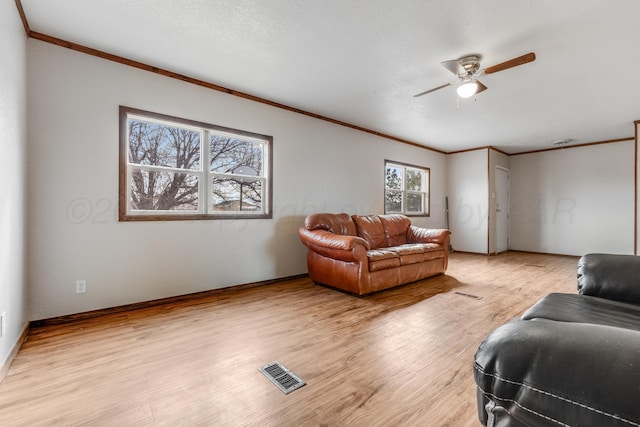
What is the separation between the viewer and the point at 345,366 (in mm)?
1922

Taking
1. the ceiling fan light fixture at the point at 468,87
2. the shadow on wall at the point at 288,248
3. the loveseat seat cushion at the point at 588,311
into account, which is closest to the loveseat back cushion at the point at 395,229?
the shadow on wall at the point at 288,248

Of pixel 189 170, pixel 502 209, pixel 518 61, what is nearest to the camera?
pixel 518 61

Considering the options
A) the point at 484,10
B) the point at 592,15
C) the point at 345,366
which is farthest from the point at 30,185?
the point at 592,15

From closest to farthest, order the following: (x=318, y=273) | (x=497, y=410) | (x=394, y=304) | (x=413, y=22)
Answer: (x=497, y=410)
(x=413, y=22)
(x=394, y=304)
(x=318, y=273)

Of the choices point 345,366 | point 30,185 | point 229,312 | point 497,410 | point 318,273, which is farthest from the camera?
point 318,273

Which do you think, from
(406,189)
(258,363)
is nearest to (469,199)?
(406,189)

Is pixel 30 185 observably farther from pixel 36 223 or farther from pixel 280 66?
pixel 280 66

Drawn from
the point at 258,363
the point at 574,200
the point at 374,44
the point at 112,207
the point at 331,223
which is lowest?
the point at 258,363

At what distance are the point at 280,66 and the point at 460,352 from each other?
3.04m

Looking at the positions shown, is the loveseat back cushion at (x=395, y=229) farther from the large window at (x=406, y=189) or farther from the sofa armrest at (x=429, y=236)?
the large window at (x=406, y=189)

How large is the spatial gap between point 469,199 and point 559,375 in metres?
7.05

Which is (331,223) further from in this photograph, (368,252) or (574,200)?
(574,200)

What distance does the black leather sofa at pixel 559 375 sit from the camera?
1.73 ft

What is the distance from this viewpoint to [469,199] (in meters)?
6.93
